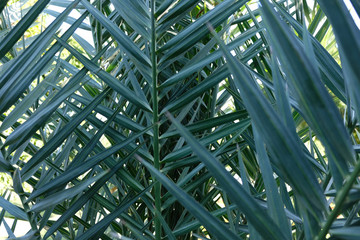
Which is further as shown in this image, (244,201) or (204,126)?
(204,126)

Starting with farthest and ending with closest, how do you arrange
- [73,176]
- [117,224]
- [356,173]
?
[117,224]
[73,176]
[356,173]

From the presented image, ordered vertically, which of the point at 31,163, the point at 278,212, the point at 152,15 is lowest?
the point at 278,212

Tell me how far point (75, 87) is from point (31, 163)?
9cm

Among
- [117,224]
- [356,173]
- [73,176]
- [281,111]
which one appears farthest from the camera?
[117,224]

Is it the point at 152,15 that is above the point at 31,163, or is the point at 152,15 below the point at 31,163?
above

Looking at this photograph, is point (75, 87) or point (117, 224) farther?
point (117, 224)

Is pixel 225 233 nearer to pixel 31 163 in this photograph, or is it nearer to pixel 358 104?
pixel 358 104

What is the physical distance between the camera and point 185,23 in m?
0.76

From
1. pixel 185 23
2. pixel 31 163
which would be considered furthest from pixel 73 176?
pixel 185 23

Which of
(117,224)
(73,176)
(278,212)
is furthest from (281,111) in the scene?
(117,224)

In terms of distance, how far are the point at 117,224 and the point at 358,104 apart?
1.68 feet

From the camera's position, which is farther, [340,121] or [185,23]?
[185,23]

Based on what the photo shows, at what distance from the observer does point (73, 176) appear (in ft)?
1.55

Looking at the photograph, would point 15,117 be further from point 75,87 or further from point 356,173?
point 356,173
